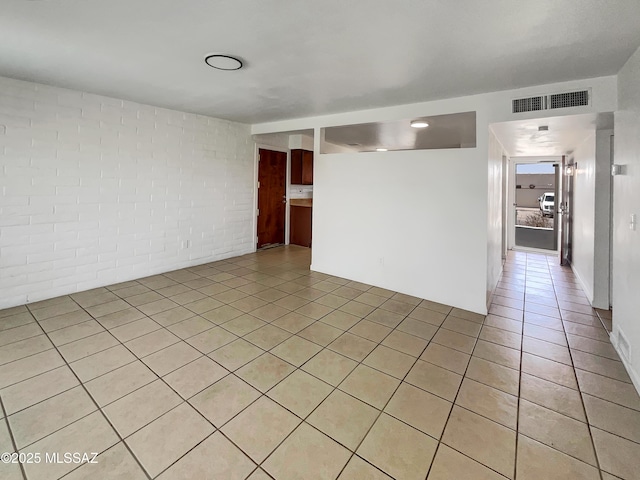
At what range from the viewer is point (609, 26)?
194 centimetres

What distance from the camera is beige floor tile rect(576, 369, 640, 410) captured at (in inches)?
79.3

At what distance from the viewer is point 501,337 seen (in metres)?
2.93

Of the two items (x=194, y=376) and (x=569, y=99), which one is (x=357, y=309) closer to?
(x=194, y=376)

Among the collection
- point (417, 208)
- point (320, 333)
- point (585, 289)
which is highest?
point (417, 208)

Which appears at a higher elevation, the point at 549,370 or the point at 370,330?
the point at 370,330

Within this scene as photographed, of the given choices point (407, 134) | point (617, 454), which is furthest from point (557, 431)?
point (407, 134)

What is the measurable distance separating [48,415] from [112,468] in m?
0.71

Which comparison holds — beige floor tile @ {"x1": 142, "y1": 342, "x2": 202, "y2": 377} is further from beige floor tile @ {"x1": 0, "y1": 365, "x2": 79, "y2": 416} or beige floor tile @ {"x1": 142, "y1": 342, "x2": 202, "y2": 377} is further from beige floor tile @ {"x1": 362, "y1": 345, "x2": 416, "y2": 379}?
beige floor tile @ {"x1": 362, "y1": 345, "x2": 416, "y2": 379}

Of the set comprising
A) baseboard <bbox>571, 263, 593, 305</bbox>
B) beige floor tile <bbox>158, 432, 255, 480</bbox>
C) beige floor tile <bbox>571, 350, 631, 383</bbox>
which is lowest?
beige floor tile <bbox>158, 432, 255, 480</bbox>

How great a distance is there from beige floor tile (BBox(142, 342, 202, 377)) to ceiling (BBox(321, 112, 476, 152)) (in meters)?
3.55

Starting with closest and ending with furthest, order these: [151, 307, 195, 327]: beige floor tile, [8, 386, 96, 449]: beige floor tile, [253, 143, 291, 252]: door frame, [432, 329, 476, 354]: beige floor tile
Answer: [8, 386, 96, 449]: beige floor tile
[432, 329, 476, 354]: beige floor tile
[151, 307, 195, 327]: beige floor tile
[253, 143, 291, 252]: door frame

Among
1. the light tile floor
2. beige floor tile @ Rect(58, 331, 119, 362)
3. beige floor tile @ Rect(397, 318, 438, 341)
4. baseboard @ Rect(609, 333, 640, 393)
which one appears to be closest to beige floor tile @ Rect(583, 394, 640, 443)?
the light tile floor

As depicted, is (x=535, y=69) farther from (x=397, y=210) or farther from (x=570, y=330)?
(x=570, y=330)

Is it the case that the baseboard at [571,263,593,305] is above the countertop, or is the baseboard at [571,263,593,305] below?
below
